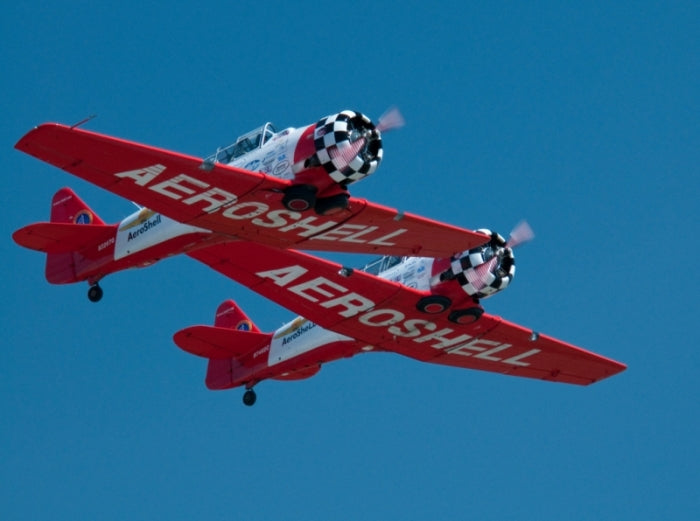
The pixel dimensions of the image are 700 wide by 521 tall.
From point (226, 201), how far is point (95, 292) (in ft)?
25.3

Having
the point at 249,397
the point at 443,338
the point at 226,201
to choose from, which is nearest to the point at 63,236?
the point at 226,201

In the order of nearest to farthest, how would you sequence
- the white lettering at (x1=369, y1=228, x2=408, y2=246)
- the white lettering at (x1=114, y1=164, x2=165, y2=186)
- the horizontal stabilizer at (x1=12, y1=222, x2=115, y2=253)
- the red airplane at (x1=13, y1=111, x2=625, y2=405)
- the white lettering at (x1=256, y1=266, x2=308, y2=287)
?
1. the red airplane at (x1=13, y1=111, x2=625, y2=405)
2. the white lettering at (x1=114, y1=164, x2=165, y2=186)
3. the white lettering at (x1=369, y1=228, x2=408, y2=246)
4. the horizontal stabilizer at (x1=12, y1=222, x2=115, y2=253)
5. the white lettering at (x1=256, y1=266, x2=308, y2=287)

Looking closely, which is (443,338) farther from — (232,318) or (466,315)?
(232,318)

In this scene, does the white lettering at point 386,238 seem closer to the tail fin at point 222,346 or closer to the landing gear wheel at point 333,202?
the landing gear wheel at point 333,202

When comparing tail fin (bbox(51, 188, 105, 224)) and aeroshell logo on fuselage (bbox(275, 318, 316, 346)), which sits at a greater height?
tail fin (bbox(51, 188, 105, 224))

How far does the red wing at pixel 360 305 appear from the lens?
155 feet

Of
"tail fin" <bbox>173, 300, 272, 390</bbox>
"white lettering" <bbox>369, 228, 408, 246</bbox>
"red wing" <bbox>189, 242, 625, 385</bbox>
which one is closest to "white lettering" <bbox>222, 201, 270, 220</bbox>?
"white lettering" <bbox>369, 228, 408, 246</bbox>

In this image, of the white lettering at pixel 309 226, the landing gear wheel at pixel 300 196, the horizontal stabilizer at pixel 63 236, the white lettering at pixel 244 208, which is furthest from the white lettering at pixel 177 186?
the horizontal stabilizer at pixel 63 236

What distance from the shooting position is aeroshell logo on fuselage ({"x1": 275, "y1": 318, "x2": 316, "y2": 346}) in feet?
168

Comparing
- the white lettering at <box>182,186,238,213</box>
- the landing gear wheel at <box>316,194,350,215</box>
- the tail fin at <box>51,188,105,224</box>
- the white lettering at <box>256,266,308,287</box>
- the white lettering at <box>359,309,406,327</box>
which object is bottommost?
the white lettering at <box>182,186,238,213</box>

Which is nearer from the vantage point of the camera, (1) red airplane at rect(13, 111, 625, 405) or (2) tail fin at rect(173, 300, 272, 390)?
(1) red airplane at rect(13, 111, 625, 405)

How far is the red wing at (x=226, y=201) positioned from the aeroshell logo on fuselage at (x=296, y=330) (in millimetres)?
7264

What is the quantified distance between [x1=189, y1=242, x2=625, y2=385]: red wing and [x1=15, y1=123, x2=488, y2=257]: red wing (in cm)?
296

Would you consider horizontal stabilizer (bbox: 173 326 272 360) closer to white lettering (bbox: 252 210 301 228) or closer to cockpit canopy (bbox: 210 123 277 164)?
cockpit canopy (bbox: 210 123 277 164)
